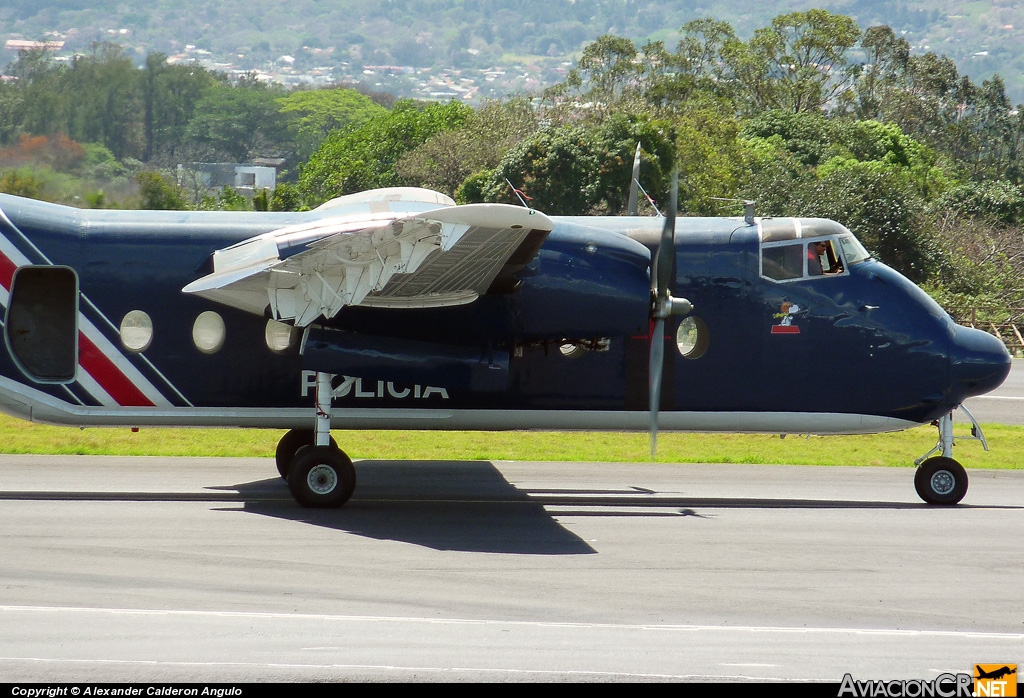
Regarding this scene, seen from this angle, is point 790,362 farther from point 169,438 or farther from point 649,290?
point 169,438

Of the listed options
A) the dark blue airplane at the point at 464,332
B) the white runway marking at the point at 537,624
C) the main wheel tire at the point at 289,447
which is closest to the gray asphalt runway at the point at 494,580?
the white runway marking at the point at 537,624

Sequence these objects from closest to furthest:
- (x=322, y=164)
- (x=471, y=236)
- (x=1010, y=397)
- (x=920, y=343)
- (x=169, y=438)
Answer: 1. (x=471, y=236)
2. (x=920, y=343)
3. (x=169, y=438)
4. (x=1010, y=397)
5. (x=322, y=164)

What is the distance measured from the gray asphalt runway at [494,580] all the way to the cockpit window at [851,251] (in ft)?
10.9

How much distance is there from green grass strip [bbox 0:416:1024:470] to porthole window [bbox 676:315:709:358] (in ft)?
16.5

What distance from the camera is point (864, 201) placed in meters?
40.5

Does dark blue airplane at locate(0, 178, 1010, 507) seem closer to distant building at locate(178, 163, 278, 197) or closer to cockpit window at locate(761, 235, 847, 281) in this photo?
Answer: cockpit window at locate(761, 235, 847, 281)

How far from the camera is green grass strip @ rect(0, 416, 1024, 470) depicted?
19.9 meters

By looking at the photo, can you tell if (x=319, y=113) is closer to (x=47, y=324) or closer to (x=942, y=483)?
(x=47, y=324)

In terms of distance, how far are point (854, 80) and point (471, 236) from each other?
104 metres

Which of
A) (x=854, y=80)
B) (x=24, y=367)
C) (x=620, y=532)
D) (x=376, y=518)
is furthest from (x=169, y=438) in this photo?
(x=854, y=80)

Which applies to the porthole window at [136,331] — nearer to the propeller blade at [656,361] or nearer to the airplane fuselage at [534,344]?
the airplane fuselage at [534,344]

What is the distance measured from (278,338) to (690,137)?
40.1 m

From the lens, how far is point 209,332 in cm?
1435

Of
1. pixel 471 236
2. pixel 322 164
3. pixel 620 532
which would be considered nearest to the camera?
pixel 471 236
